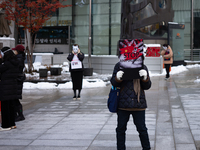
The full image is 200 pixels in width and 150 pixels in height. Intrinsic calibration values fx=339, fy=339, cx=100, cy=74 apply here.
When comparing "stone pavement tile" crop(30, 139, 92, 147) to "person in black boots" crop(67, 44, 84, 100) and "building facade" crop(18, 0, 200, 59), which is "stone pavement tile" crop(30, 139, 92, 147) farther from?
"building facade" crop(18, 0, 200, 59)

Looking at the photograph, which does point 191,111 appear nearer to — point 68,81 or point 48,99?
point 48,99

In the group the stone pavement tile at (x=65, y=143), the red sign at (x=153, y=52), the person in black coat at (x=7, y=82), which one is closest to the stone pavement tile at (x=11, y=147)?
the stone pavement tile at (x=65, y=143)

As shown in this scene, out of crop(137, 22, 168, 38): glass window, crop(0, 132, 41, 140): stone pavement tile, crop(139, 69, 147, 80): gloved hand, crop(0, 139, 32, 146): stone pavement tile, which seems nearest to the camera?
crop(139, 69, 147, 80): gloved hand

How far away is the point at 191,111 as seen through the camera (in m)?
8.54

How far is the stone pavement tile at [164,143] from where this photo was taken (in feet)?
18.0

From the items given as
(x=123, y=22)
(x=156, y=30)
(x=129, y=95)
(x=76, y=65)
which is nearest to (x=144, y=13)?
(x=156, y=30)

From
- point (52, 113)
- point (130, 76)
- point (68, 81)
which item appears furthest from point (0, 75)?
point (68, 81)

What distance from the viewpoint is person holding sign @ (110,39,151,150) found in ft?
15.3

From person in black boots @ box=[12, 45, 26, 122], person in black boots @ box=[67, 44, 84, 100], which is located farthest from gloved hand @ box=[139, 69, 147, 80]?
person in black boots @ box=[67, 44, 84, 100]

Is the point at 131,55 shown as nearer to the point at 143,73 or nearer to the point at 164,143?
the point at 143,73

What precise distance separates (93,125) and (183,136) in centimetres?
202

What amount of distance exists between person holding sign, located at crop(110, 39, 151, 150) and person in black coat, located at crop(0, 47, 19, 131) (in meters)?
3.01

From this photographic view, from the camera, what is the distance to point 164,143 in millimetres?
5703

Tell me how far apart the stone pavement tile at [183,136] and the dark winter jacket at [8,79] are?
3364 millimetres
